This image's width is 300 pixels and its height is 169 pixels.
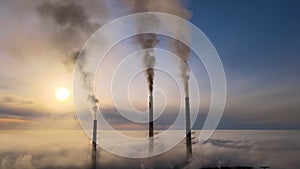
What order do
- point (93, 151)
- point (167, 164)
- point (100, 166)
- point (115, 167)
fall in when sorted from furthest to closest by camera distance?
point (100, 166), point (115, 167), point (167, 164), point (93, 151)

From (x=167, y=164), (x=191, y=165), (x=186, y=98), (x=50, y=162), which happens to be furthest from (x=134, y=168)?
(x=50, y=162)

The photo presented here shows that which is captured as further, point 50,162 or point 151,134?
point 50,162

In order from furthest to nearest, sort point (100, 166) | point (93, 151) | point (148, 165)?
point (100, 166) → point (148, 165) → point (93, 151)

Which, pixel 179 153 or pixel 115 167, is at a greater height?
pixel 179 153

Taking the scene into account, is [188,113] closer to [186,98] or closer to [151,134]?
[186,98]

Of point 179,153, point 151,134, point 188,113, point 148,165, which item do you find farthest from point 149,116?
point 179,153

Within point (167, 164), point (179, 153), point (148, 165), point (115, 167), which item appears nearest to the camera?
point (148, 165)

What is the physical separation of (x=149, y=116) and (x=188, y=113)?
7.72 meters

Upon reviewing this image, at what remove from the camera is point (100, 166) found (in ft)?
519

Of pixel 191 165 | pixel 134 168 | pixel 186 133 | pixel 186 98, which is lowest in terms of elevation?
pixel 134 168

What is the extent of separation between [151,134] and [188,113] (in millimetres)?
8316

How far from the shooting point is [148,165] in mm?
78750

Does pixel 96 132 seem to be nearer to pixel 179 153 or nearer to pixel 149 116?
pixel 149 116

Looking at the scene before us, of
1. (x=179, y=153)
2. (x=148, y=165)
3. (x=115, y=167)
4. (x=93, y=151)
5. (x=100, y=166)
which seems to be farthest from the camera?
(x=100, y=166)
